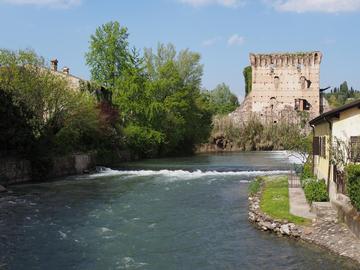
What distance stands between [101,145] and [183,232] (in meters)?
29.1

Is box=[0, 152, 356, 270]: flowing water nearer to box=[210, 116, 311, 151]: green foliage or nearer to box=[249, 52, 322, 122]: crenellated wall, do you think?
box=[210, 116, 311, 151]: green foliage

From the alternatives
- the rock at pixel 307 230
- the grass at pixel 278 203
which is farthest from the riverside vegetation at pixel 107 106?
the rock at pixel 307 230

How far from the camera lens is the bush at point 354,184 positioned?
44.9ft

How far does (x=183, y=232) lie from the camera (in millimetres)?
16297

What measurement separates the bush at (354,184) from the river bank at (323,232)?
93 cm

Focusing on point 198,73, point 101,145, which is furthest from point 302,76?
point 101,145

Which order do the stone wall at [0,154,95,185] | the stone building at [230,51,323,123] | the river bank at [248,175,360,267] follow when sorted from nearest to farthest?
the river bank at [248,175,360,267] < the stone wall at [0,154,95,185] < the stone building at [230,51,323,123]

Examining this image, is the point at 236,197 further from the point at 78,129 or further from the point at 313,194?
the point at 78,129

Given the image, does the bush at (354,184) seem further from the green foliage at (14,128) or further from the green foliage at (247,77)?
the green foliage at (247,77)

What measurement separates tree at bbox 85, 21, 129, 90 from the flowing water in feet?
94.4

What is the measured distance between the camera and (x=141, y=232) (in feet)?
53.4

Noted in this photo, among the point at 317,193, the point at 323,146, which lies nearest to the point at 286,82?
the point at 323,146

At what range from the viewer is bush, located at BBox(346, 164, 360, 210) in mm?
13695

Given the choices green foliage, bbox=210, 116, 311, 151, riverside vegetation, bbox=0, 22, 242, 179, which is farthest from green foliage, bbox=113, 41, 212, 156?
green foliage, bbox=210, 116, 311, 151
